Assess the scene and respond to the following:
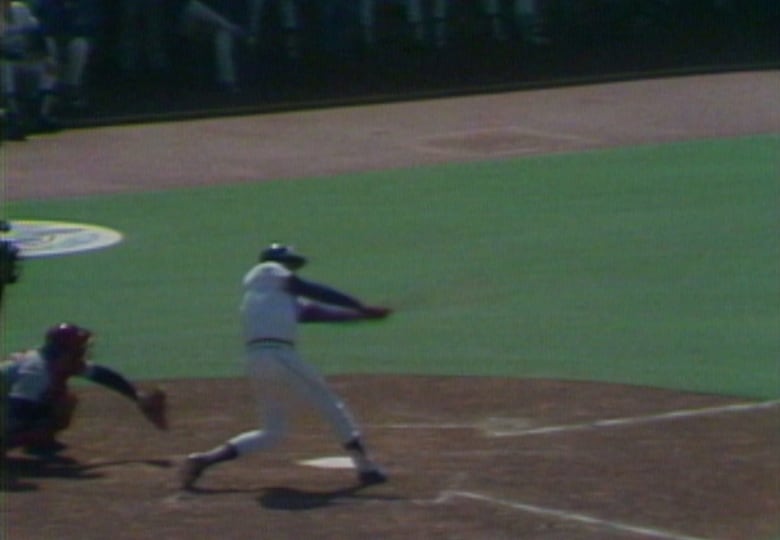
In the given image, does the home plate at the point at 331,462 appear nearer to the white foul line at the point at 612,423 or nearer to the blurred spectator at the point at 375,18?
the white foul line at the point at 612,423

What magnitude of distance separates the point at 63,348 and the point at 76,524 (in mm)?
1604

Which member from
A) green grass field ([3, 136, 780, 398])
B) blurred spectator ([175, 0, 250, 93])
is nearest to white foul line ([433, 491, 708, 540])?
green grass field ([3, 136, 780, 398])

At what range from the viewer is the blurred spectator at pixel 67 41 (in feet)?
80.7

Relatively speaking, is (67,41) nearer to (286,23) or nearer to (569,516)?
(286,23)

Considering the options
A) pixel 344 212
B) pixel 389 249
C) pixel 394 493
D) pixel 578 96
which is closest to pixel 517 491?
pixel 394 493

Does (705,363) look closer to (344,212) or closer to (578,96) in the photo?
(344,212)

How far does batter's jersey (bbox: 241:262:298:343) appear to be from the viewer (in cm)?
1020

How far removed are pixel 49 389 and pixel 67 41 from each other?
1457 centimetres

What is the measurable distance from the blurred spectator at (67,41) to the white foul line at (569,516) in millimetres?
15268

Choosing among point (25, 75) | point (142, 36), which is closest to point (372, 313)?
point (25, 75)

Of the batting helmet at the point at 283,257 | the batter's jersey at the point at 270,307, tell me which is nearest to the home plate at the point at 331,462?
the batter's jersey at the point at 270,307

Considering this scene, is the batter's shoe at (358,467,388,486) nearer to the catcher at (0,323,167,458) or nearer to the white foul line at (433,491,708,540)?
the white foul line at (433,491,708,540)

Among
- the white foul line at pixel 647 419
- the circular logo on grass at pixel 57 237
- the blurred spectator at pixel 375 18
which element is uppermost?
the blurred spectator at pixel 375 18

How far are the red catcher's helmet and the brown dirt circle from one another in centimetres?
68
